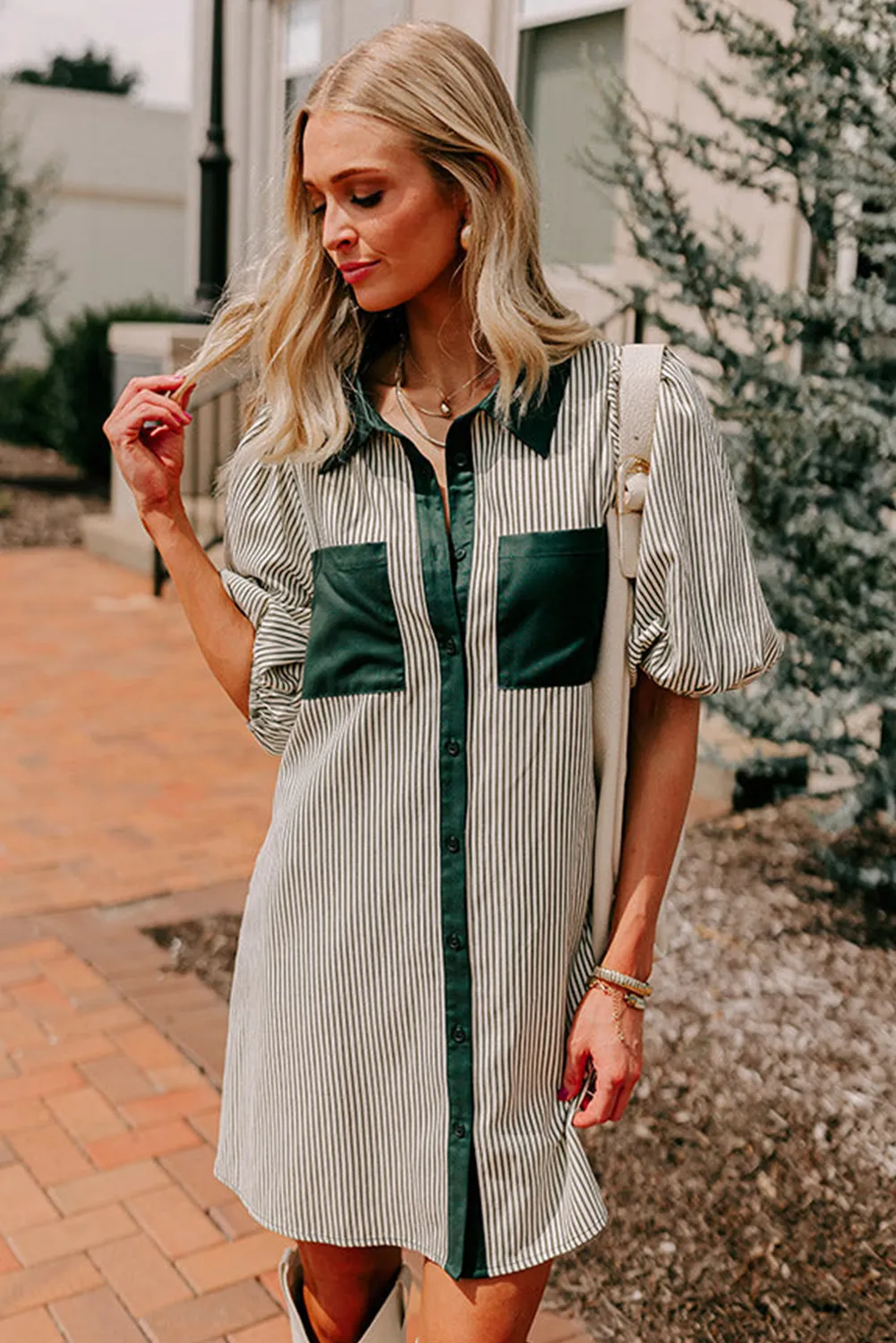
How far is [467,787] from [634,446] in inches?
17.1

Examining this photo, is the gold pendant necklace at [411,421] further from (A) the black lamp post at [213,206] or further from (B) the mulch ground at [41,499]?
(B) the mulch ground at [41,499]

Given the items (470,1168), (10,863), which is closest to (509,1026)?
(470,1168)

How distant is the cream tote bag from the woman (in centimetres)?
2

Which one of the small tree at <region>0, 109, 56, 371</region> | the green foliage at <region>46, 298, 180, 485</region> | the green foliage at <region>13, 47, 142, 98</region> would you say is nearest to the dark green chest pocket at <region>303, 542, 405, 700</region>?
the green foliage at <region>46, 298, 180, 485</region>

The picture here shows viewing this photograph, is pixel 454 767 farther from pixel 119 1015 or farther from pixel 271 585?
pixel 119 1015

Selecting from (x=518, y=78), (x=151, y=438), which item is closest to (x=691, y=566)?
(x=151, y=438)

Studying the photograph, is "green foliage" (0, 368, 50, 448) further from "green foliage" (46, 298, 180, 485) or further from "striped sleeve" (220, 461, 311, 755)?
"striped sleeve" (220, 461, 311, 755)

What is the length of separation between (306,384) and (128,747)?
4942mm

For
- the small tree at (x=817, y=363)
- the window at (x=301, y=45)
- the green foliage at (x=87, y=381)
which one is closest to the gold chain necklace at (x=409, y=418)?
the small tree at (x=817, y=363)

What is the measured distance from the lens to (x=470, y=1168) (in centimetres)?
180

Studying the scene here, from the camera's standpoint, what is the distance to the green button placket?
1.78 meters

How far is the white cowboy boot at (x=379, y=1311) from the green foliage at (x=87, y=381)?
44.3 feet

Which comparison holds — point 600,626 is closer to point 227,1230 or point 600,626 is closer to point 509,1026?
point 509,1026

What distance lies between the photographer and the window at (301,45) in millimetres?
12164
